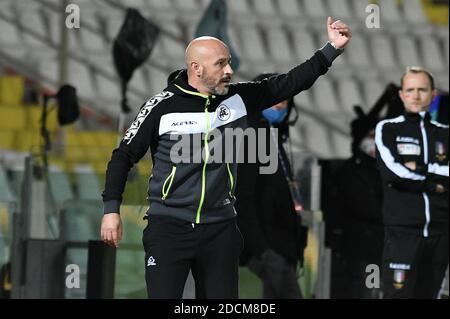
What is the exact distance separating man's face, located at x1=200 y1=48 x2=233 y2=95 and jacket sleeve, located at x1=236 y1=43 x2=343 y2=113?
155 mm

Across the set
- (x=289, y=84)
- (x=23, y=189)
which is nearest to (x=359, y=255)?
(x=23, y=189)

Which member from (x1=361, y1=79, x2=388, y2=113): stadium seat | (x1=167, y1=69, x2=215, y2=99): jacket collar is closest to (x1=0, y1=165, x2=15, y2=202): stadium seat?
(x1=167, y1=69, x2=215, y2=99): jacket collar

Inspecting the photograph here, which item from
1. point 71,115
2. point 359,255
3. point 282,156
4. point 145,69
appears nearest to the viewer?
point 282,156

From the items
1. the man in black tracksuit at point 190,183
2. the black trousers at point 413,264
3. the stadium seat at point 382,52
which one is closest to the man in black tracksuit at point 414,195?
the black trousers at point 413,264

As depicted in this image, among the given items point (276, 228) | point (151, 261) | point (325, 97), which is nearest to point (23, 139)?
point (325, 97)

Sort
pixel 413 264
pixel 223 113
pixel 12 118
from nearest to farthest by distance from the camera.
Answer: pixel 223 113, pixel 413 264, pixel 12 118

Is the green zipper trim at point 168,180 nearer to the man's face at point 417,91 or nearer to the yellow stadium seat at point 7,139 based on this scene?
the man's face at point 417,91

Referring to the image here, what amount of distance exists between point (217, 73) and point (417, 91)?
2.06 meters

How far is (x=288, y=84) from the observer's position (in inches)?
232

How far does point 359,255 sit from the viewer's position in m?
9.35

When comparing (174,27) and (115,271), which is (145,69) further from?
(115,271)

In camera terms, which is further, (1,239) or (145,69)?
(145,69)

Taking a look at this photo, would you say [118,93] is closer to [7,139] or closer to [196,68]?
[7,139]

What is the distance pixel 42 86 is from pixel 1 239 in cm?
785
